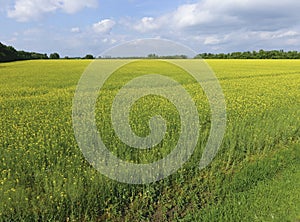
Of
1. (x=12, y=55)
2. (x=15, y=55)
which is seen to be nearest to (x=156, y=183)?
(x=12, y=55)

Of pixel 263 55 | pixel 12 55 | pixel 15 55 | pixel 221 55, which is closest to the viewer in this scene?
pixel 12 55

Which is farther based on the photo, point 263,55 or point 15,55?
point 263,55

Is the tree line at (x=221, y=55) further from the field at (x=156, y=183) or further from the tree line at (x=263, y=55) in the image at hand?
the field at (x=156, y=183)

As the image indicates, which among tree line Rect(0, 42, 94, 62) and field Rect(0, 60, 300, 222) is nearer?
field Rect(0, 60, 300, 222)

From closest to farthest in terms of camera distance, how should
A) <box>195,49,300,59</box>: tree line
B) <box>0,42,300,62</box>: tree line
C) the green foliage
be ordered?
the green foliage
<box>0,42,300,62</box>: tree line
<box>195,49,300,59</box>: tree line

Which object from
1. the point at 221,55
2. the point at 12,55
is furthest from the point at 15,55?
the point at 221,55

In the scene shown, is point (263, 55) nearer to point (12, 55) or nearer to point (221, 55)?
point (221, 55)

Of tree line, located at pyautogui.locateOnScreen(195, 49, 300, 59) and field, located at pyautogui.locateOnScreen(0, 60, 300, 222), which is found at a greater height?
tree line, located at pyautogui.locateOnScreen(195, 49, 300, 59)

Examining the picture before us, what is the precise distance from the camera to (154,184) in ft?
17.5

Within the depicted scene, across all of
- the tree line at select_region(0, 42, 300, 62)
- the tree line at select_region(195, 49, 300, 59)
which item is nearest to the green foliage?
the tree line at select_region(0, 42, 300, 62)

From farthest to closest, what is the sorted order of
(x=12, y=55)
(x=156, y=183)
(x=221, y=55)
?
(x=221, y=55)
(x=12, y=55)
(x=156, y=183)

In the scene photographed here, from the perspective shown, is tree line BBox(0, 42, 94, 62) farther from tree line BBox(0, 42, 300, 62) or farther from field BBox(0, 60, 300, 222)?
field BBox(0, 60, 300, 222)

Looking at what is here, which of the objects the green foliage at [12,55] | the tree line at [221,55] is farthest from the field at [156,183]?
the tree line at [221,55]

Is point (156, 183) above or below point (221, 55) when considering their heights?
below
